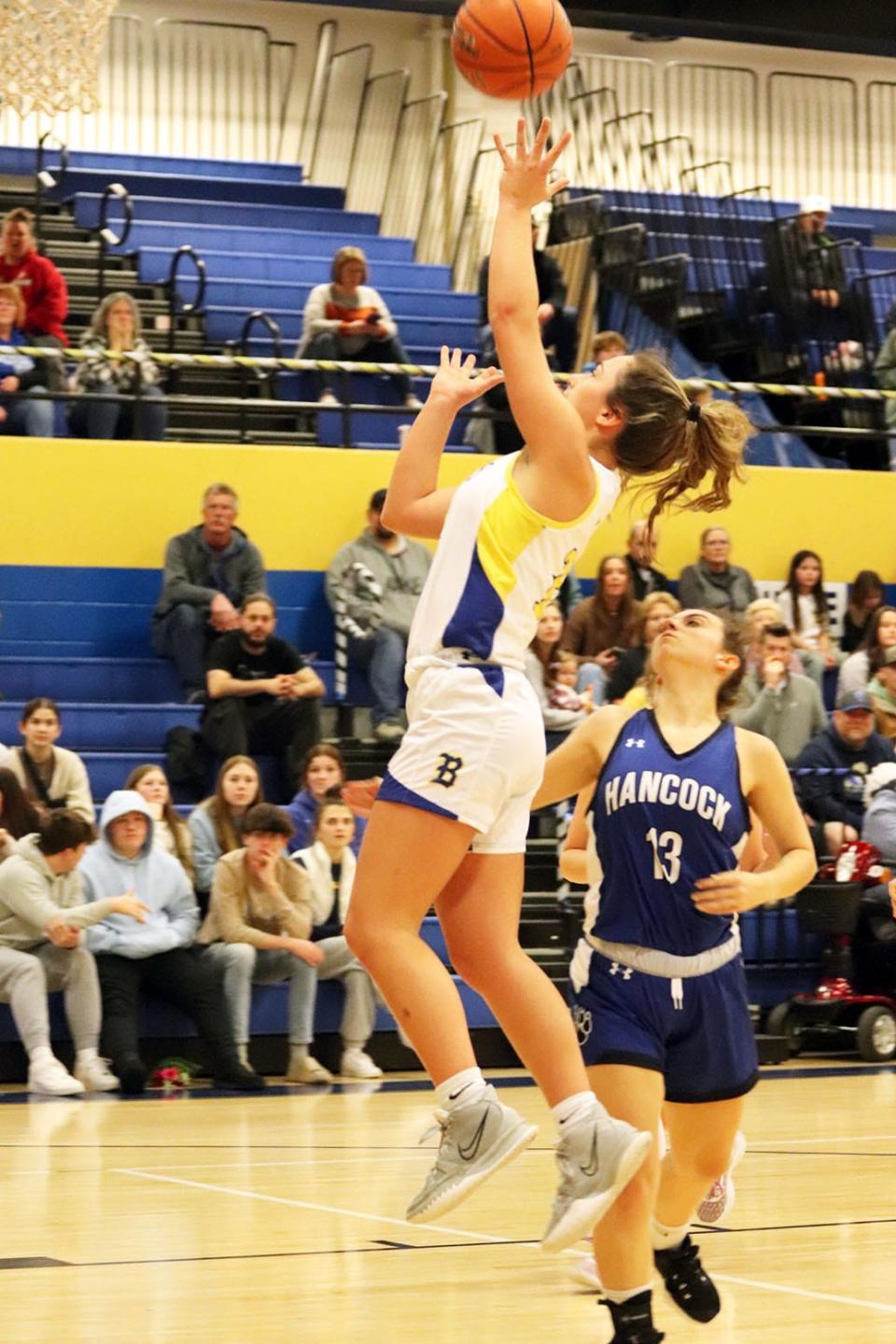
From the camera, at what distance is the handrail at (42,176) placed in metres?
14.5

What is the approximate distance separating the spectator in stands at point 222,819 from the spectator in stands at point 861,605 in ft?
15.0

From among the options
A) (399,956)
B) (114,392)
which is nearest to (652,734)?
(399,956)

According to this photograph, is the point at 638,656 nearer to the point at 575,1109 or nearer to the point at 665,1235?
the point at 665,1235

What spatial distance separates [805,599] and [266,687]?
12.1 feet

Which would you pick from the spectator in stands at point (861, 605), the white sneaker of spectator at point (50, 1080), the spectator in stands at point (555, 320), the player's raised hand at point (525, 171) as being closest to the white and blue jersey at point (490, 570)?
the player's raised hand at point (525, 171)

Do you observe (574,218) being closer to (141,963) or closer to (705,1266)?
(141,963)

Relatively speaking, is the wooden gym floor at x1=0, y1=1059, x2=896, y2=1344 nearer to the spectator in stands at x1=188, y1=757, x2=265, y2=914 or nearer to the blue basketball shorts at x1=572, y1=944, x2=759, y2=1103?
the blue basketball shorts at x1=572, y1=944, x2=759, y2=1103

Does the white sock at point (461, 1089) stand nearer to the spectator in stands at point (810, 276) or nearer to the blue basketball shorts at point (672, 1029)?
the blue basketball shorts at point (672, 1029)

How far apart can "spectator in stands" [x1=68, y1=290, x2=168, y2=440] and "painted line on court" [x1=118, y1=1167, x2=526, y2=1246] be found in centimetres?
595

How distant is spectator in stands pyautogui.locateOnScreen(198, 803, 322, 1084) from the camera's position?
9.28 m

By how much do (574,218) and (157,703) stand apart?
6.53 meters

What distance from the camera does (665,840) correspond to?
4.41m

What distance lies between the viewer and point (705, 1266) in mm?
5316

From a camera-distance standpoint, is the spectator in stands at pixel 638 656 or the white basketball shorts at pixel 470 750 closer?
the white basketball shorts at pixel 470 750
